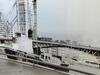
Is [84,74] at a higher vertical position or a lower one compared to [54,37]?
lower

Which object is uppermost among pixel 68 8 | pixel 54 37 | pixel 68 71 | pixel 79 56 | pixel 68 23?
pixel 68 8

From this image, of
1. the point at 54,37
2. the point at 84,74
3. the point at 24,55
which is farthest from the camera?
the point at 24,55

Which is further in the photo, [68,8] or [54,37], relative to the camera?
[54,37]

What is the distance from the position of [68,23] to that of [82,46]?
1.55 feet

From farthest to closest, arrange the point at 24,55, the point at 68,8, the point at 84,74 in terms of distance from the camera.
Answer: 1. the point at 24,55
2. the point at 68,8
3. the point at 84,74

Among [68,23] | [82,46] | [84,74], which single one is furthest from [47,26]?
[84,74]

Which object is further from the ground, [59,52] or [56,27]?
[56,27]

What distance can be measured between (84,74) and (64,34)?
77cm

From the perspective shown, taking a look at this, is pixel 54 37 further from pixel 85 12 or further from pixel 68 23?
pixel 85 12

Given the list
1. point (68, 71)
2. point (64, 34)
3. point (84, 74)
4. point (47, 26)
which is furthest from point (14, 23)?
point (84, 74)

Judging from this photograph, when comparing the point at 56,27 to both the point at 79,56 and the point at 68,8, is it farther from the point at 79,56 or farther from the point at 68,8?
the point at 79,56

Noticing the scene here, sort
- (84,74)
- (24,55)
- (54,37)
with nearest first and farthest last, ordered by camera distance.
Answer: (84,74) → (54,37) → (24,55)

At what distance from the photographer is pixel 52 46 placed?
335cm

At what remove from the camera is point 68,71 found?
310 cm
